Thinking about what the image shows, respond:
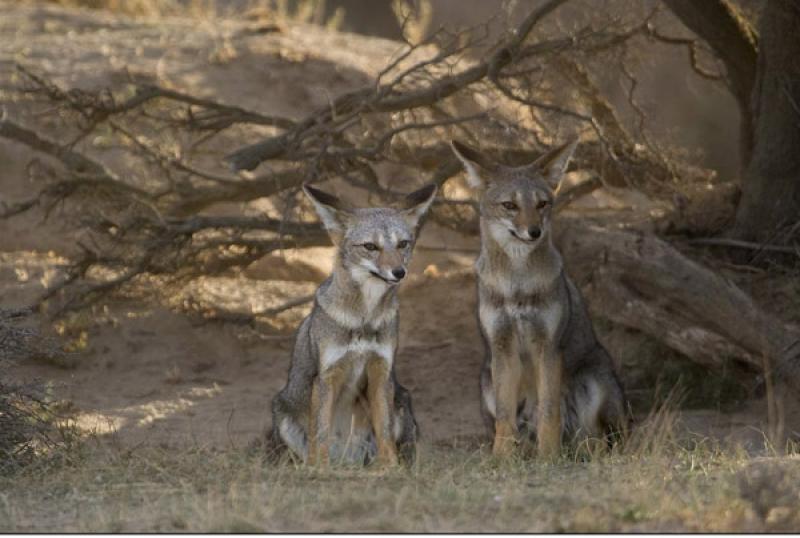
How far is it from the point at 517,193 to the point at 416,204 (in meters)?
0.69

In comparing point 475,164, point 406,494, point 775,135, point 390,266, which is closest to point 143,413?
point 475,164

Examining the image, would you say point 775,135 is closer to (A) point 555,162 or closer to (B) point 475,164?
(A) point 555,162

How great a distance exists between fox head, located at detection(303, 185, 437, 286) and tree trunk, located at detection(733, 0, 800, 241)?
3937mm

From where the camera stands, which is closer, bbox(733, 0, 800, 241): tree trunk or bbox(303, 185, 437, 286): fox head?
bbox(303, 185, 437, 286): fox head

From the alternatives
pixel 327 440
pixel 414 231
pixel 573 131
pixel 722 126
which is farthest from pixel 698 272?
pixel 722 126

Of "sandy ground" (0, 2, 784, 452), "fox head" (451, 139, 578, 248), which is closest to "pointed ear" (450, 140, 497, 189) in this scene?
"fox head" (451, 139, 578, 248)

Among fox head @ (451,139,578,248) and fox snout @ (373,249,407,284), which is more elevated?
fox head @ (451,139,578,248)

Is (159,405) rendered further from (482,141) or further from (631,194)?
(631,194)

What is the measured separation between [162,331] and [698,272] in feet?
16.1

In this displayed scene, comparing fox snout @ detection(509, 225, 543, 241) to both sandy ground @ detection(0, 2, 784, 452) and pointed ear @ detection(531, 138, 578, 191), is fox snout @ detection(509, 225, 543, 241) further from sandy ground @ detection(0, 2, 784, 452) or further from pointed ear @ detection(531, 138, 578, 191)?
sandy ground @ detection(0, 2, 784, 452)

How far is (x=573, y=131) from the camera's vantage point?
11.6m

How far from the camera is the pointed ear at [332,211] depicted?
25.5 ft

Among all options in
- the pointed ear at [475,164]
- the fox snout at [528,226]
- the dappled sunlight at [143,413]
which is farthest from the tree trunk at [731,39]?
the dappled sunlight at [143,413]

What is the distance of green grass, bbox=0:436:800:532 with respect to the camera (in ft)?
19.3
